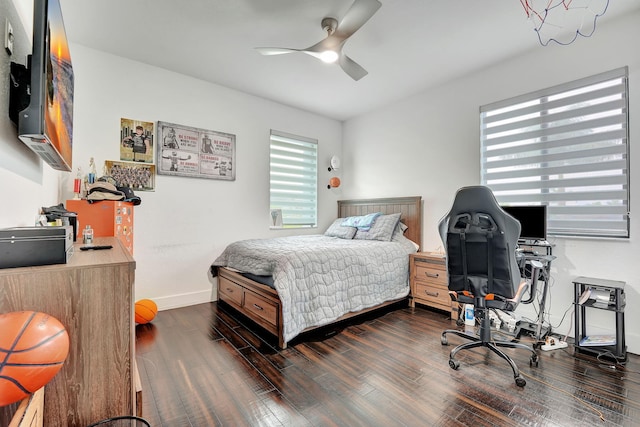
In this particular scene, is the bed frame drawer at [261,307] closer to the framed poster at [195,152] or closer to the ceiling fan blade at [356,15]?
the framed poster at [195,152]

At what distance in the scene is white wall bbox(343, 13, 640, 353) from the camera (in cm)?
234

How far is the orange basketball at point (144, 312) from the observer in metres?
2.72

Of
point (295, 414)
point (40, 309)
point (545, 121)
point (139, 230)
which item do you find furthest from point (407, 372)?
point (139, 230)

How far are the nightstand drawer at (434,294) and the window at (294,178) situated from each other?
Answer: 1962 millimetres

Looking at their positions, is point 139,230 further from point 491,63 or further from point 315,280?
point 491,63

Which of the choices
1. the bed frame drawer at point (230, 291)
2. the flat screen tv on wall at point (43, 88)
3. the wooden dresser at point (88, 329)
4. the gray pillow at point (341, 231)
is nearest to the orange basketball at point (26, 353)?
the wooden dresser at point (88, 329)

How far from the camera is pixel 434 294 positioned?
125 inches

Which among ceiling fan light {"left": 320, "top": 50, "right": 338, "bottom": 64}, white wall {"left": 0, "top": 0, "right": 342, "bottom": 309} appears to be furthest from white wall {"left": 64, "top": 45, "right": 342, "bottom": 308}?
ceiling fan light {"left": 320, "top": 50, "right": 338, "bottom": 64}

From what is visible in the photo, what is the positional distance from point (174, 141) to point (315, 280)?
2.31m

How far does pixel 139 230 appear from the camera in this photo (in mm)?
3094

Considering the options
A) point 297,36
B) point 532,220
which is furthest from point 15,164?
point 532,220

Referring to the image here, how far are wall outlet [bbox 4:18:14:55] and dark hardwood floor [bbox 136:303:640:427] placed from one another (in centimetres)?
179

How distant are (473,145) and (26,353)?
380 cm

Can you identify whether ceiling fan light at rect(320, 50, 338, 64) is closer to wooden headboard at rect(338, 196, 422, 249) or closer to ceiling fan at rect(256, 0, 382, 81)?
ceiling fan at rect(256, 0, 382, 81)
